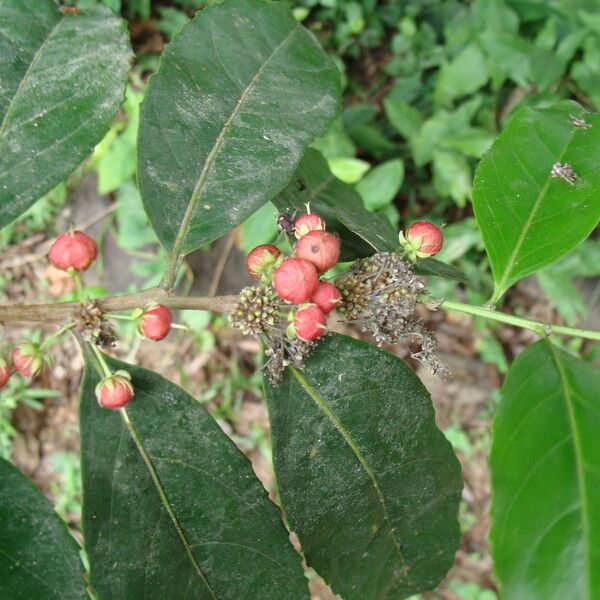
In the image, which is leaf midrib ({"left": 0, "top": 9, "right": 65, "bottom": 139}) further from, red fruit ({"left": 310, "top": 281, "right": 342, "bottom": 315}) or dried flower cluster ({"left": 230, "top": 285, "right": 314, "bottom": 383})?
red fruit ({"left": 310, "top": 281, "right": 342, "bottom": 315})

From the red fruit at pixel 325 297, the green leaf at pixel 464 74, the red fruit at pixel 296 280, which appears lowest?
the green leaf at pixel 464 74

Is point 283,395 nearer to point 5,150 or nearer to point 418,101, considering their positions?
point 5,150

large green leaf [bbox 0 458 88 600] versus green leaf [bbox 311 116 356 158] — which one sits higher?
large green leaf [bbox 0 458 88 600]

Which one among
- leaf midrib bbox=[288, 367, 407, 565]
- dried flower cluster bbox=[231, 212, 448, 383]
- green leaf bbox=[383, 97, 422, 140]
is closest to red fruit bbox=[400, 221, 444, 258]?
dried flower cluster bbox=[231, 212, 448, 383]

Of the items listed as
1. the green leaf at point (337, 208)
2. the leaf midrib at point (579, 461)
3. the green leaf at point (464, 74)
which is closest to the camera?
the leaf midrib at point (579, 461)

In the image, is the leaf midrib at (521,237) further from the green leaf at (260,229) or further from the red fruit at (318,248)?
the green leaf at (260,229)

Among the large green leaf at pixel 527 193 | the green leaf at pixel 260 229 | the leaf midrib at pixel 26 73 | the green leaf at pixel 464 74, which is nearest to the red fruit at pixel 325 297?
the large green leaf at pixel 527 193

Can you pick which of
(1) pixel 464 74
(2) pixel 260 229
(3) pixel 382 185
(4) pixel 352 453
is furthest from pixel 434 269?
(1) pixel 464 74

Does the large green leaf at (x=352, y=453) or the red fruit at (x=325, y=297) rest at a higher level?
the red fruit at (x=325, y=297)
